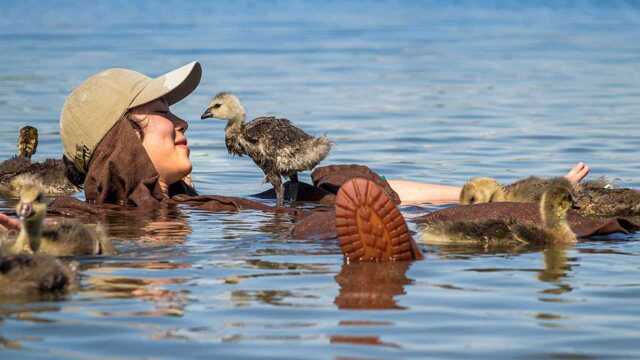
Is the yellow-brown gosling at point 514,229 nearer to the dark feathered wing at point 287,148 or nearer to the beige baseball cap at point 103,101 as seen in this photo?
the beige baseball cap at point 103,101

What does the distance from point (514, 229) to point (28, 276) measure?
316 cm

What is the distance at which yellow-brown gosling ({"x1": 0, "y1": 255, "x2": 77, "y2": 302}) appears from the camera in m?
7.73

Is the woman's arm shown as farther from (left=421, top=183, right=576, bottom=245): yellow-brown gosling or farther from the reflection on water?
the reflection on water

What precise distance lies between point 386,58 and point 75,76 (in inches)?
296

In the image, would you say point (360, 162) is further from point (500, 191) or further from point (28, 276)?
point (28, 276)

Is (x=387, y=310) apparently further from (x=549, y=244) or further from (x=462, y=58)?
(x=462, y=58)

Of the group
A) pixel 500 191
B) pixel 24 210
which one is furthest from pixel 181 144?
pixel 24 210

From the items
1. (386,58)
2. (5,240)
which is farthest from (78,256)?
(386,58)

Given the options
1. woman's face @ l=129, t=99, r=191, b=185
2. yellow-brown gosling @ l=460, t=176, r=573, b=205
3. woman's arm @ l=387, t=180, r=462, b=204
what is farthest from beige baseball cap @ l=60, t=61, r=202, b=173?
yellow-brown gosling @ l=460, t=176, r=573, b=205

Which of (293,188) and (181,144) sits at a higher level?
(181,144)

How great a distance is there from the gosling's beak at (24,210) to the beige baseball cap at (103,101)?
311cm

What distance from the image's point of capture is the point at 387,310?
7719 millimetres

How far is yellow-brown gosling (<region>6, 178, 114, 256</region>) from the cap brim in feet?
7.43

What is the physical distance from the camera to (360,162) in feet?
52.3
